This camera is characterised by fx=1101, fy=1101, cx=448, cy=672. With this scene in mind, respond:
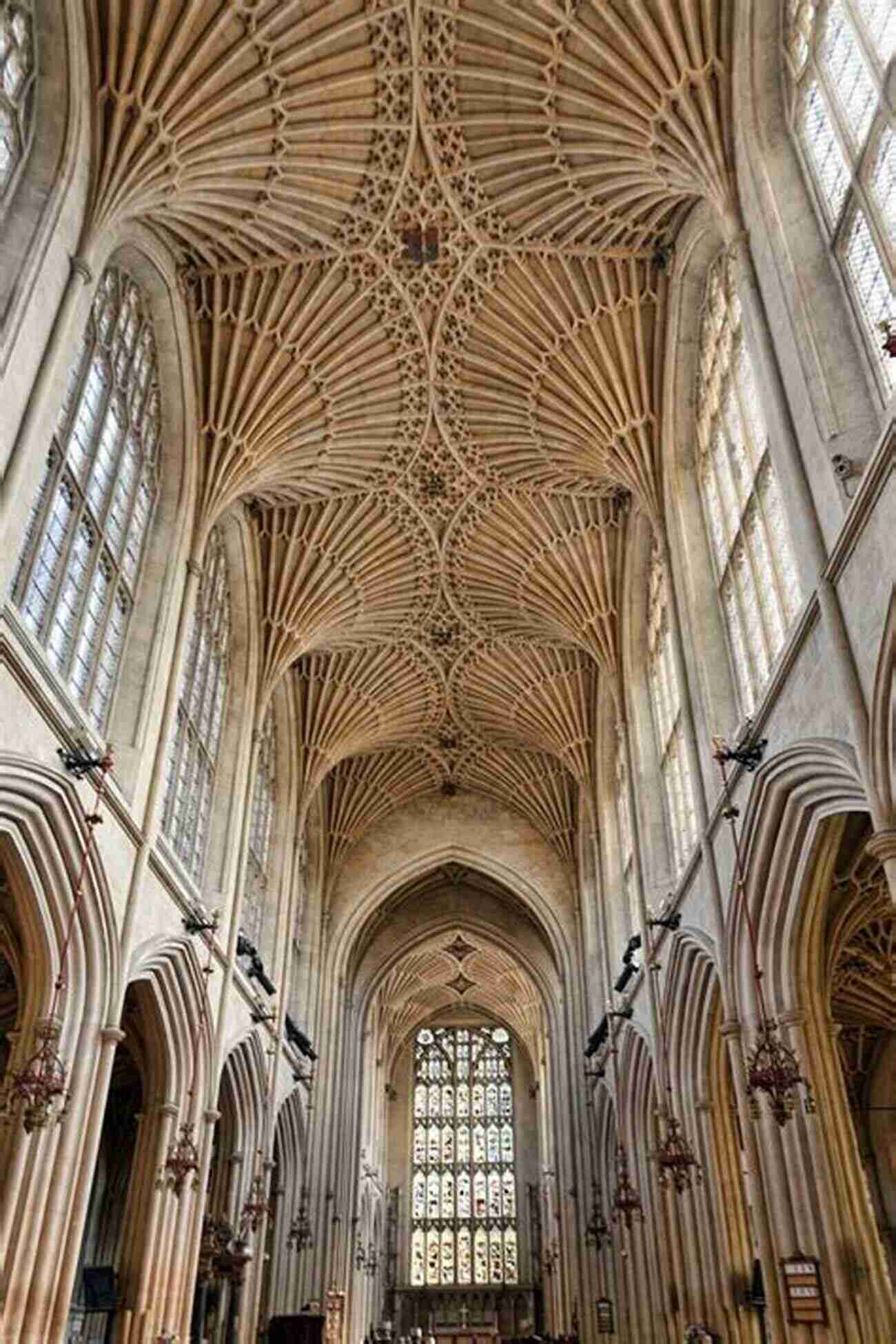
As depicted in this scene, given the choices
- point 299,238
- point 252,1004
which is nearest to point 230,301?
point 299,238

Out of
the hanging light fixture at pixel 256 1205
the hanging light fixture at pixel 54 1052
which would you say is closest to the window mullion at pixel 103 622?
the hanging light fixture at pixel 54 1052

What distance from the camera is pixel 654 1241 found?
64.2 ft

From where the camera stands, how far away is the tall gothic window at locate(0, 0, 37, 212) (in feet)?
39.6

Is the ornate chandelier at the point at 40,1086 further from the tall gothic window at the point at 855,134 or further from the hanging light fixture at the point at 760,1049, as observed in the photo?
the tall gothic window at the point at 855,134

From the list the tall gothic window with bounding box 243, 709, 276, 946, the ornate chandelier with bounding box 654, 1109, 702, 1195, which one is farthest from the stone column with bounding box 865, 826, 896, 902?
the tall gothic window with bounding box 243, 709, 276, 946

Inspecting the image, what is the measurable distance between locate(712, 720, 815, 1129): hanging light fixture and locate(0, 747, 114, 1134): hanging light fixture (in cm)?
661

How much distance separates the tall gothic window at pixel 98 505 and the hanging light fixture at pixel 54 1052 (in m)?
1.44

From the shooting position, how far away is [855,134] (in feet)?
35.1

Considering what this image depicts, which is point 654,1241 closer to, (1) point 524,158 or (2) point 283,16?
(1) point 524,158

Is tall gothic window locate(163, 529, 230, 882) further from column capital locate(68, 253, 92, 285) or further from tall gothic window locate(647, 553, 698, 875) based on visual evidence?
tall gothic window locate(647, 553, 698, 875)

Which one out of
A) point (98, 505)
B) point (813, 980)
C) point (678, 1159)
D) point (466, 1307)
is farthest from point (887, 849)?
point (466, 1307)

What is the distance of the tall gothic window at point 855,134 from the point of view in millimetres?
10055

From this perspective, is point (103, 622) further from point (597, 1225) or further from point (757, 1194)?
point (597, 1225)

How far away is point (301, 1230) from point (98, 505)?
18.2 meters
